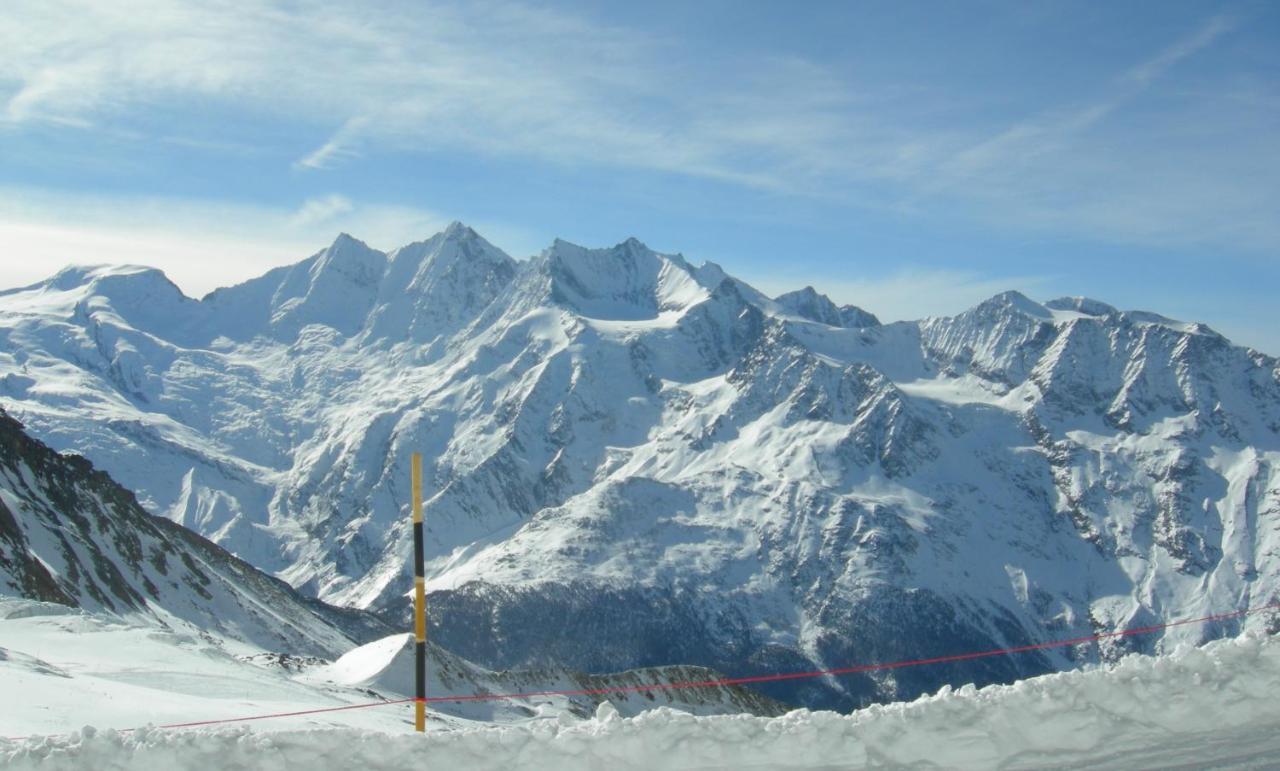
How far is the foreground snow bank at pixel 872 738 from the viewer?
17062mm

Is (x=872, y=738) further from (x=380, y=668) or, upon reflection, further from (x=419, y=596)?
(x=380, y=668)

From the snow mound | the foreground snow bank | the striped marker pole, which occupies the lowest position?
the snow mound

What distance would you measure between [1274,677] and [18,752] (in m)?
19.5

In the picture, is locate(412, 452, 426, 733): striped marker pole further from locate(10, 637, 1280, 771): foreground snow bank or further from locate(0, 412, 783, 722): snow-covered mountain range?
locate(0, 412, 783, 722): snow-covered mountain range

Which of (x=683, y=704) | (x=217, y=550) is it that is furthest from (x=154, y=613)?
(x=217, y=550)

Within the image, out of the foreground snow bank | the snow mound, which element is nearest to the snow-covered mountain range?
the snow mound

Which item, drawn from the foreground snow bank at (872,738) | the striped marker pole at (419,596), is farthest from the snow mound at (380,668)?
the foreground snow bank at (872,738)

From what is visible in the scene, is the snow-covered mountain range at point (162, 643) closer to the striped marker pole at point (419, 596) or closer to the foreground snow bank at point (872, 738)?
the striped marker pole at point (419, 596)

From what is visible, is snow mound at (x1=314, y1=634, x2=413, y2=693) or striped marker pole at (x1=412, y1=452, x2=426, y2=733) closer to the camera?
striped marker pole at (x1=412, y1=452, x2=426, y2=733)

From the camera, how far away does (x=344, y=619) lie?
574 ft

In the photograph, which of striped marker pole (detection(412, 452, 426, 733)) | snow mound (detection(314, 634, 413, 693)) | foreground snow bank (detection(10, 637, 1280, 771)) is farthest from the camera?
snow mound (detection(314, 634, 413, 693))

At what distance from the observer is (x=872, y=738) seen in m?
18.9

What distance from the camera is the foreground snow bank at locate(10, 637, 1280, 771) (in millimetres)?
17062

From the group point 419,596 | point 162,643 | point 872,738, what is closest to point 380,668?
point 162,643
